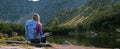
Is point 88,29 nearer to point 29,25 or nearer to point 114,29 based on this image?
point 114,29

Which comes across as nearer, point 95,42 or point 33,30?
point 33,30

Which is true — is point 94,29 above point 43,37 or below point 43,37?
above

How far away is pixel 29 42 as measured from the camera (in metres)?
25.2

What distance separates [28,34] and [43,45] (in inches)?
60.0

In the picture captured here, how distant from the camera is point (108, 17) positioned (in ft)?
559

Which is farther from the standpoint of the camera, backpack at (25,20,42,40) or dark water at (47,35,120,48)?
dark water at (47,35,120,48)

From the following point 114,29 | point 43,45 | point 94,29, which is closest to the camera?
point 43,45

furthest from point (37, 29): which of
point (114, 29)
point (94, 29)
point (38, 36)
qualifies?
point (94, 29)

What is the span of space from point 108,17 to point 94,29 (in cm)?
1580

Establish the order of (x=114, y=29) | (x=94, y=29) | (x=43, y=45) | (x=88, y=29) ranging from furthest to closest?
(x=88, y=29) < (x=94, y=29) < (x=114, y=29) < (x=43, y=45)

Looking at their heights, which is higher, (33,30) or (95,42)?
(95,42)

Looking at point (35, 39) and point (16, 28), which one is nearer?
point (35, 39)

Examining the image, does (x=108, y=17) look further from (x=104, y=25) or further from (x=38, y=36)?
(x=38, y=36)

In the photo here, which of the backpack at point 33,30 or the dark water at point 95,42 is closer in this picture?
the backpack at point 33,30
